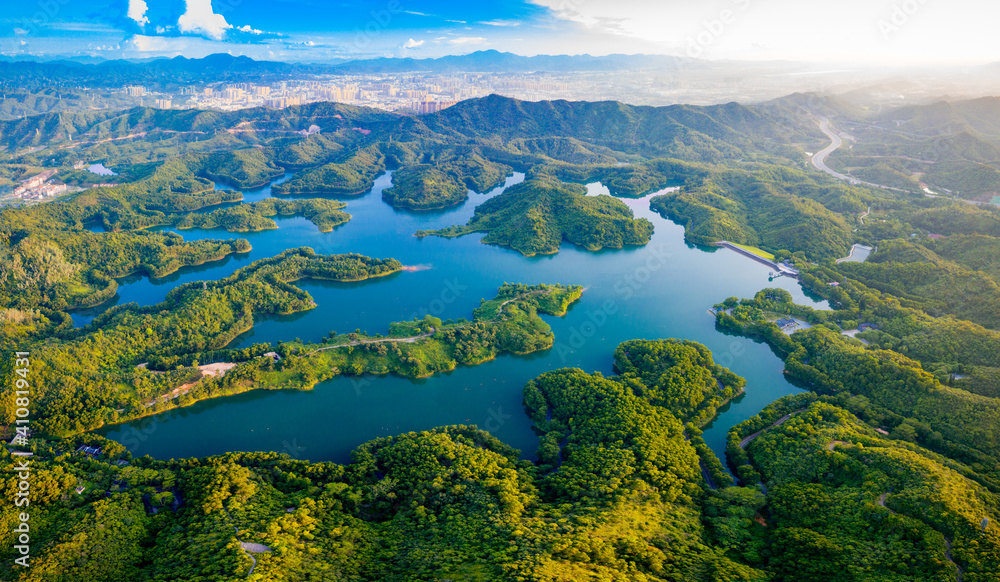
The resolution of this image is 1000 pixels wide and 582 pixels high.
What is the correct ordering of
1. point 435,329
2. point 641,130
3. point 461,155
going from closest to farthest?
point 435,329, point 461,155, point 641,130

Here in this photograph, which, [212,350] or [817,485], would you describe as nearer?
[817,485]

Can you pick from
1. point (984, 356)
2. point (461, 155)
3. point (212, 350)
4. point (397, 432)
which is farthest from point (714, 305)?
point (461, 155)

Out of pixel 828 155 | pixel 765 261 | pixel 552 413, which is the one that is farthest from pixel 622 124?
pixel 552 413

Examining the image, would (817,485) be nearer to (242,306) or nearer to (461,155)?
(242,306)

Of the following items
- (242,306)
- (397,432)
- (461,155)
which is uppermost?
(461,155)

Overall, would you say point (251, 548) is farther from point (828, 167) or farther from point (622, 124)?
point (622, 124)

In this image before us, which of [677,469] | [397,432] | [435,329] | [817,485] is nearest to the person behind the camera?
[817,485]

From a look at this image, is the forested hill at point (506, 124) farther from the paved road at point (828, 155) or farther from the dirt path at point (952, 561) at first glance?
the dirt path at point (952, 561)

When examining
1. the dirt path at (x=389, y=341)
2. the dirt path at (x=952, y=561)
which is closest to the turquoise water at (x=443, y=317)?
the dirt path at (x=389, y=341)

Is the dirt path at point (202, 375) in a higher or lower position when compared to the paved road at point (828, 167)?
lower
